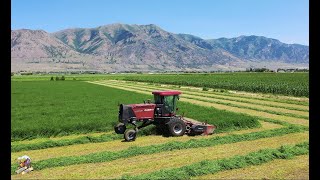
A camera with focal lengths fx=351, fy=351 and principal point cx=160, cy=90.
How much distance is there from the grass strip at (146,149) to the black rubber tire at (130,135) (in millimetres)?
1856

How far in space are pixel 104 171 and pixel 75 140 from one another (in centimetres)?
592

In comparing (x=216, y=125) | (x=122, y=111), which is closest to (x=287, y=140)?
(x=216, y=125)

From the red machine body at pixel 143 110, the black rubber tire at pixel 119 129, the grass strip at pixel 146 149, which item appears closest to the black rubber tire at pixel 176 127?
the red machine body at pixel 143 110

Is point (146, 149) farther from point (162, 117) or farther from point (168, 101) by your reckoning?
point (168, 101)

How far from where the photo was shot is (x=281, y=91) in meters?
51.3

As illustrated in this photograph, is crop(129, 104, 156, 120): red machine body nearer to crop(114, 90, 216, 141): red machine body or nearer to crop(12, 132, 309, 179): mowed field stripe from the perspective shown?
crop(114, 90, 216, 141): red machine body

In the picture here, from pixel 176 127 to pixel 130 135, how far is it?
2.84m

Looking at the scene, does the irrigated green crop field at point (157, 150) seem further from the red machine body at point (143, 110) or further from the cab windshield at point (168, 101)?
the cab windshield at point (168, 101)

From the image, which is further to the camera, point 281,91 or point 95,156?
point 281,91

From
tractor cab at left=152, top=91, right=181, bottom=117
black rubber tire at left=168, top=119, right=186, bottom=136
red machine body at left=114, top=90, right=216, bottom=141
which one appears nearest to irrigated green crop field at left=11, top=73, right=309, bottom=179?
black rubber tire at left=168, top=119, right=186, bottom=136

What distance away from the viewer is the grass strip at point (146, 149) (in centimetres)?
1418
